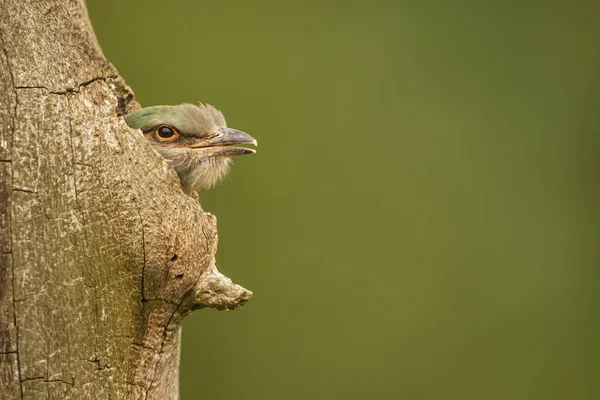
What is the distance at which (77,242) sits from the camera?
2.17 meters

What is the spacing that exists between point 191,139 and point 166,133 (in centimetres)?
12

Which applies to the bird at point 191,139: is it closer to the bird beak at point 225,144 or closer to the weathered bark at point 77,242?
the bird beak at point 225,144

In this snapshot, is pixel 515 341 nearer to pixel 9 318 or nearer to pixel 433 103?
pixel 433 103

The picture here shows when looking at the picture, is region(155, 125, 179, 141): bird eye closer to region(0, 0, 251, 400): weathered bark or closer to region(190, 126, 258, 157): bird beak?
region(190, 126, 258, 157): bird beak

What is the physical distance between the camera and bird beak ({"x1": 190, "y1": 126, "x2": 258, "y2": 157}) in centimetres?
301

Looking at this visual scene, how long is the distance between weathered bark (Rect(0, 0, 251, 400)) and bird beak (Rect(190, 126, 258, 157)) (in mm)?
700

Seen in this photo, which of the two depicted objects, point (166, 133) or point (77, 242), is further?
point (166, 133)

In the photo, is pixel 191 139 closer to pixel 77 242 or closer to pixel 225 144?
pixel 225 144

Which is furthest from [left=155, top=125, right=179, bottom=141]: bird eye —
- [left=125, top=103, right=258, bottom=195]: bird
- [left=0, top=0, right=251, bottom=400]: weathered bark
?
[left=0, top=0, right=251, bottom=400]: weathered bark

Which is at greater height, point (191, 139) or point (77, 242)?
point (191, 139)

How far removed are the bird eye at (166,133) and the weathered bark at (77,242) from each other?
596mm

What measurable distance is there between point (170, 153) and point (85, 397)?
A: 1.05 meters

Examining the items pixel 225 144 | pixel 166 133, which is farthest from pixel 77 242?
pixel 225 144

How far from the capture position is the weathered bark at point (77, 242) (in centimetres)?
212
